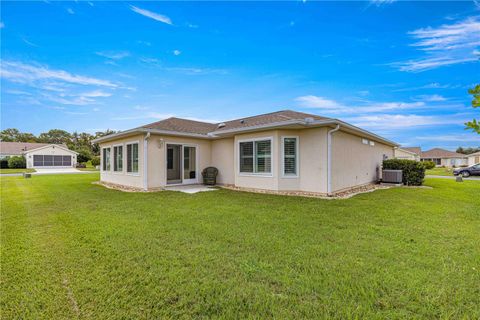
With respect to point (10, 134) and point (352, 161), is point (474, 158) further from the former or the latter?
point (10, 134)

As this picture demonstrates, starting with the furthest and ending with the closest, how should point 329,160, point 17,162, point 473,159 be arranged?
point 473,159
point 17,162
point 329,160

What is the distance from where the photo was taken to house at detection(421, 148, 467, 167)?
145 feet

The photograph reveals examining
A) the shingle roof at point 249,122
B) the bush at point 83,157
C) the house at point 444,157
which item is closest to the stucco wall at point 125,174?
the shingle roof at point 249,122

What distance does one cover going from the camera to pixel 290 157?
9734 mm

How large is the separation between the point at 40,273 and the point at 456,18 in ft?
40.6

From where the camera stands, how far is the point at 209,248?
12.2ft

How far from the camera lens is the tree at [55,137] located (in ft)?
185

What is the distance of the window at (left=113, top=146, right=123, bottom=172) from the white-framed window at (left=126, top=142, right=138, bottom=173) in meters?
1.12

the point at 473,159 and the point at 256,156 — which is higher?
the point at 256,156

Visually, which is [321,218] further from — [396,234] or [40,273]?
[40,273]

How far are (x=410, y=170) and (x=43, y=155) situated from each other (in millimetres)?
43812

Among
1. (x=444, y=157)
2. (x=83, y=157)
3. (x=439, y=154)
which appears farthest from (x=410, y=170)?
(x=439, y=154)

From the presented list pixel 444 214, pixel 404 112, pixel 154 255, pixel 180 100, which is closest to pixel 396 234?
pixel 444 214

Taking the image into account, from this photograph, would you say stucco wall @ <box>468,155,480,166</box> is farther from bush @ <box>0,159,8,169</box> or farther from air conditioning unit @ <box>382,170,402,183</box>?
bush @ <box>0,159,8,169</box>
